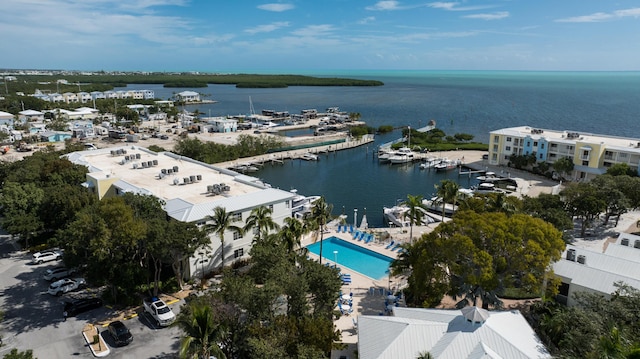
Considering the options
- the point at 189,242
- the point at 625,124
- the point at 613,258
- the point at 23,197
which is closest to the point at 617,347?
the point at 613,258

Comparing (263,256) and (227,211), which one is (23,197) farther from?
(263,256)

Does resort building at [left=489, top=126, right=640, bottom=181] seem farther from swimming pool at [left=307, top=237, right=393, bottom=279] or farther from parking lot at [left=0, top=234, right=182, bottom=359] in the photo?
parking lot at [left=0, top=234, right=182, bottom=359]

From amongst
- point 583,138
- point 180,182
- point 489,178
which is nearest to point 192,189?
point 180,182

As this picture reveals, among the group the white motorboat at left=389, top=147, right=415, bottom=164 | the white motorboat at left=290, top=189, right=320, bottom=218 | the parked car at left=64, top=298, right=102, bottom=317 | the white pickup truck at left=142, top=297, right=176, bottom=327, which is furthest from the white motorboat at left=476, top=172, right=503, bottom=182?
the parked car at left=64, top=298, right=102, bottom=317

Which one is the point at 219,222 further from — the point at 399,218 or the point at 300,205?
the point at 399,218

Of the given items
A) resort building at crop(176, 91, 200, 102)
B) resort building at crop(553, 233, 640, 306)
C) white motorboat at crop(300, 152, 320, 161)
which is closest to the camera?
resort building at crop(553, 233, 640, 306)

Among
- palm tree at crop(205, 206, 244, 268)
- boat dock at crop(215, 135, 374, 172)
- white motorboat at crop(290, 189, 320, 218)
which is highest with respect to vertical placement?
palm tree at crop(205, 206, 244, 268)
